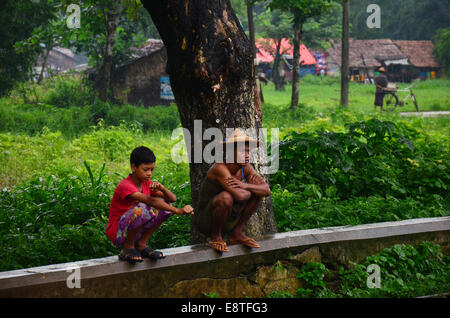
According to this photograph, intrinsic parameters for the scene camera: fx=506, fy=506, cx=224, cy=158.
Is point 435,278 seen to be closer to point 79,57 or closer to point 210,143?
point 210,143

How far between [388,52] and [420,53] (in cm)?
207

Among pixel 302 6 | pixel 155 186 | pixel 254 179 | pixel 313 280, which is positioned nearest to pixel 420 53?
pixel 302 6

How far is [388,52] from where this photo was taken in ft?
113

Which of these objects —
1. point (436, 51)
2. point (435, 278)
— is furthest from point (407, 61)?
point (435, 278)

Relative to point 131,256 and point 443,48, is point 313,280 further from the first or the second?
point 443,48

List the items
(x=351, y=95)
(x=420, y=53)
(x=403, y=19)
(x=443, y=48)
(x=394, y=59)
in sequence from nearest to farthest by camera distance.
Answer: (x=351, y=95), (x=443, y=48), (x=420, y=53), (x=394, y=59), (x=403, y=19)

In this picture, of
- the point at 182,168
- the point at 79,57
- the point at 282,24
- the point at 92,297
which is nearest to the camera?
the point at 92,297

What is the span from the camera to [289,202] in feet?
20.3

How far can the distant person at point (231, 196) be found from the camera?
4285 mm

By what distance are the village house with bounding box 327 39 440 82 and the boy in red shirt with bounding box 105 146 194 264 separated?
31361mm

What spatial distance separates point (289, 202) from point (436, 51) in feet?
100

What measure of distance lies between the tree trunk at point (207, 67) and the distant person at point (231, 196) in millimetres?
599

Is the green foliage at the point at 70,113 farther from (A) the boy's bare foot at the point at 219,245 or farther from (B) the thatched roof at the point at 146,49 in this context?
(A) the boy's bare foot at the point at 219,245

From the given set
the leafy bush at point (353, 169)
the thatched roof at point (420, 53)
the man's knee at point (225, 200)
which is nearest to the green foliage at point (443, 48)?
the thatched roof at point (420, 53)
